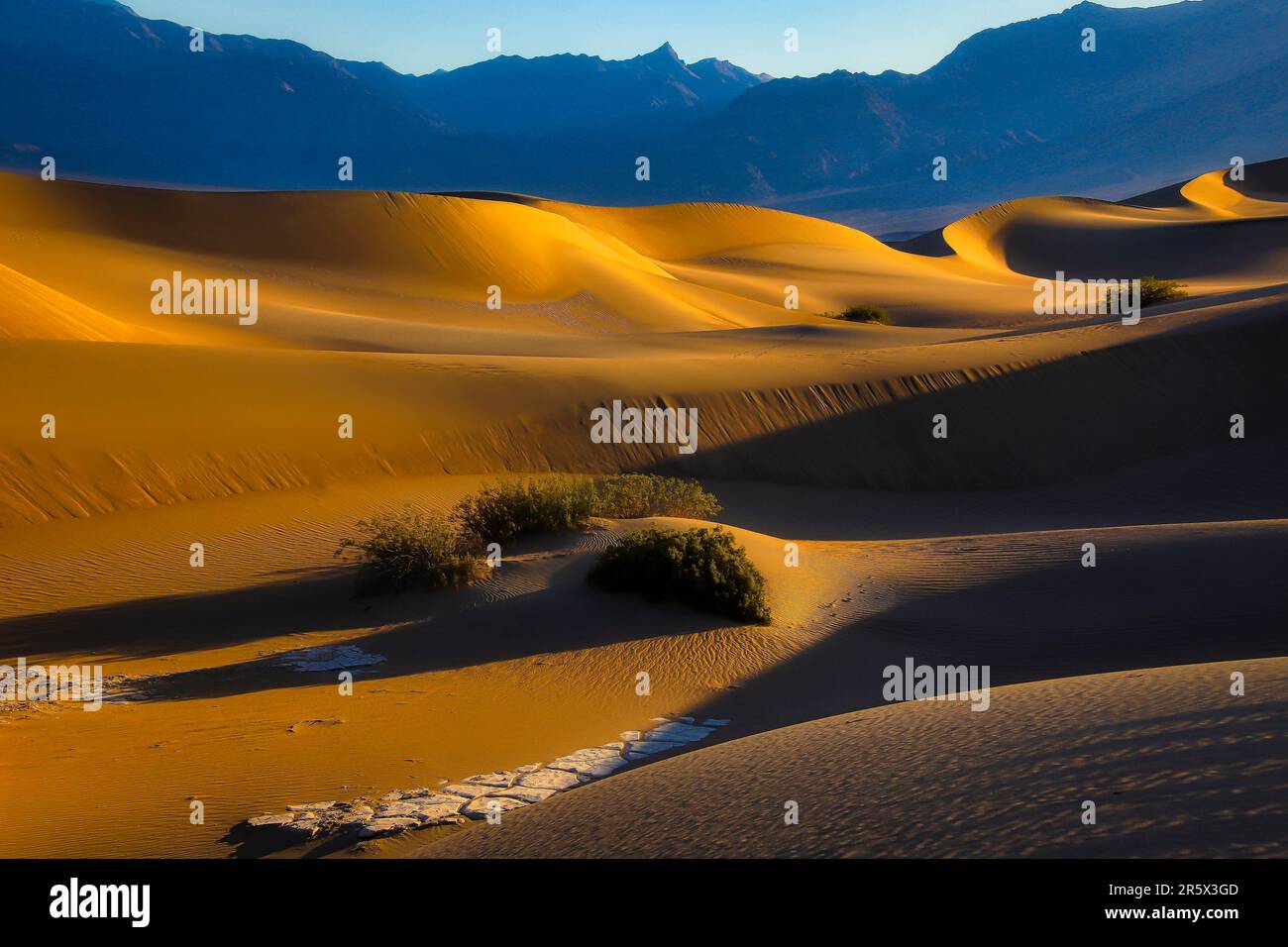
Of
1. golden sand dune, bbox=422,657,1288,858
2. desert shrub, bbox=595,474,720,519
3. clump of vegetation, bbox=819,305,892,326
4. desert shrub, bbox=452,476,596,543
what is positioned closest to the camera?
golden sand dune, bbox=422,657,1288,858

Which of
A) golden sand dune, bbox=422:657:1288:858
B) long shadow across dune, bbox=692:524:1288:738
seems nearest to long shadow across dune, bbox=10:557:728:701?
long shadow across dune, bbox=692:524:1288:738

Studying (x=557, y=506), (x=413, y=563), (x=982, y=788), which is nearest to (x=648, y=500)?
(x=557, y=506)

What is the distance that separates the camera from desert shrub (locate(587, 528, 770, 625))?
10719 mm

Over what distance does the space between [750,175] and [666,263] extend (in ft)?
450

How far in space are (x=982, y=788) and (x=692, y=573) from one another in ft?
19.3

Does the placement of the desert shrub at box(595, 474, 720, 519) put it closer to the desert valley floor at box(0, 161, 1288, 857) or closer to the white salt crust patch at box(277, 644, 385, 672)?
the desert valley floor at box(0, 161, 1288, 857)

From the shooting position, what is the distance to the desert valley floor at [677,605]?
18.0 feet

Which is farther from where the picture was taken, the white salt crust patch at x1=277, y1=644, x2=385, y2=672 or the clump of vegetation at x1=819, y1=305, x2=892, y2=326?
the clump of vegetation at x1=819, y1=305, x2=892, y2=326

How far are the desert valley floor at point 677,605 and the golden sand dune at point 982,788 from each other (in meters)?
0.03

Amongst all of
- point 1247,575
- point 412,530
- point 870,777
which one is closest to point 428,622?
point 412,530

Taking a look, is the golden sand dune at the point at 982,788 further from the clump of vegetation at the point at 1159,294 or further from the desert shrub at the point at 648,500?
the clump of vegetation at the point at 1159,294

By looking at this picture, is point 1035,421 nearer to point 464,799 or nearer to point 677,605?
point 677,605

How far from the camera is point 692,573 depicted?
35.4ft

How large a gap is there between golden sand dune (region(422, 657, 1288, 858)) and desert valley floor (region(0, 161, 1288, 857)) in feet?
0.09
